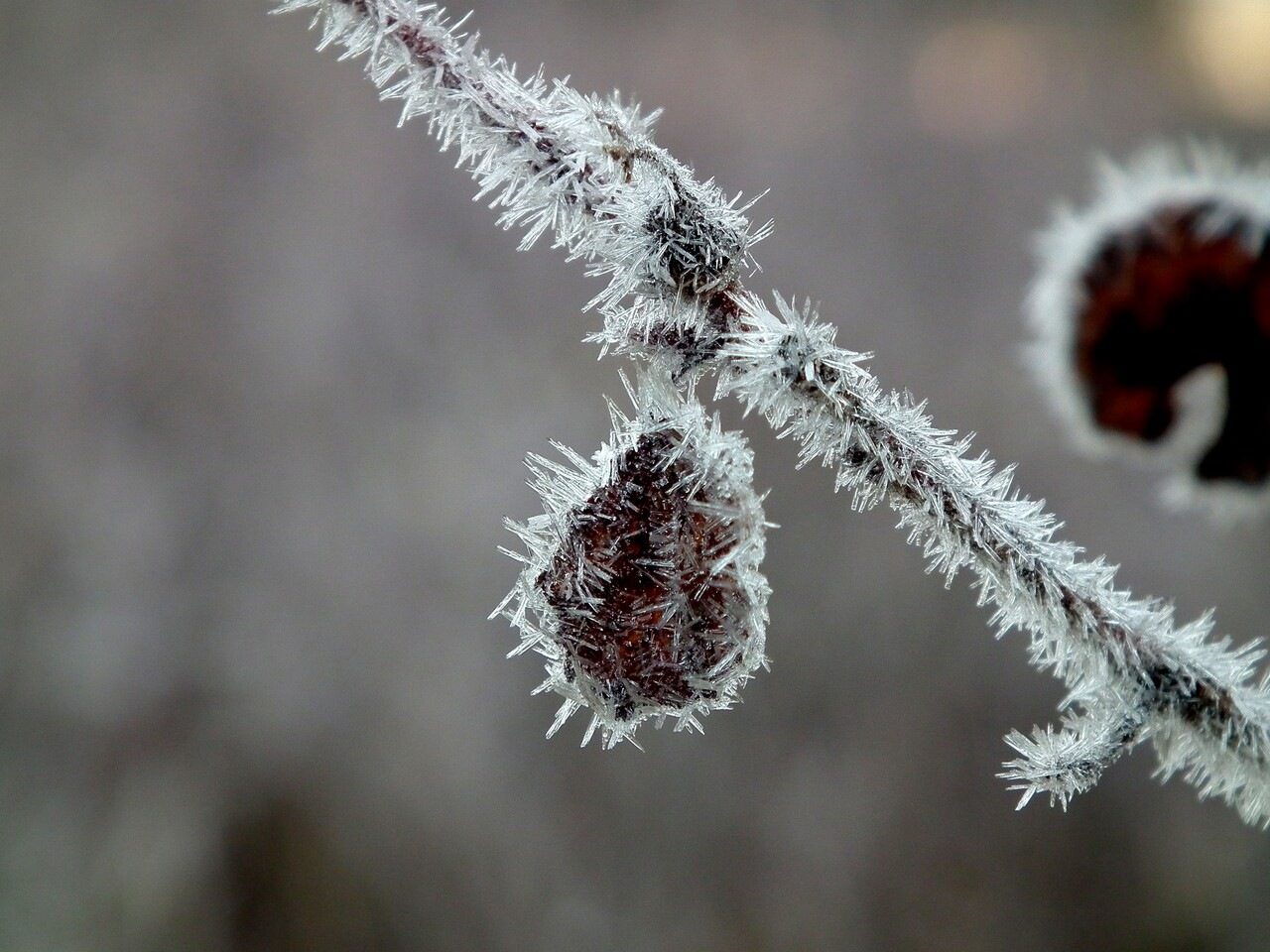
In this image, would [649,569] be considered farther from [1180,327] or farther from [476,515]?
[476,515]

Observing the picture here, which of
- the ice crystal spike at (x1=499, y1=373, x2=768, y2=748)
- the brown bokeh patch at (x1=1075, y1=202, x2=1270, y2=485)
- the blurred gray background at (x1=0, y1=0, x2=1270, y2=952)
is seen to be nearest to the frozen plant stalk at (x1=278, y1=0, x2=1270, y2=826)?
the ice crystal spike at (x1=499, y1=373, x2=768, y2=748)

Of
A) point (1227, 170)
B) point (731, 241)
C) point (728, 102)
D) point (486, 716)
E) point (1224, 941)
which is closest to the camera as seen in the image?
point (731, 241)

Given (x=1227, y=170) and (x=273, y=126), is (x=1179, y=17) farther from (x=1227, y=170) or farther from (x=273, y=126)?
(x=273, y=126)

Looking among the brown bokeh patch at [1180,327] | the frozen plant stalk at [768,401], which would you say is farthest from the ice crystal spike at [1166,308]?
the frozen plant stalk at [768,401]

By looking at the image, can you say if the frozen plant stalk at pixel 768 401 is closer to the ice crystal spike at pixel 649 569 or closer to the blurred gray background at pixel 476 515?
the ice crystal spike at pixel 649 569

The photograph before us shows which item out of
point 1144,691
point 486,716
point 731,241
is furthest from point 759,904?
point 731,241
